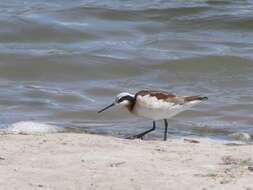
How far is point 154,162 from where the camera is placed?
23.6 feet

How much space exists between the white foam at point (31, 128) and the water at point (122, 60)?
1.05ft

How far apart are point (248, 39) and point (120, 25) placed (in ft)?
8.32

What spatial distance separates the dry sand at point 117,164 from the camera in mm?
6395

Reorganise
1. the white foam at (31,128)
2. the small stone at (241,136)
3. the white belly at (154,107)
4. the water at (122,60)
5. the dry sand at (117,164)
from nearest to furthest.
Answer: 1. the dry sand at (117,164)
2. the white belly at (154,107)
3. the white foam at (31,128)
4. the small stone at (241,136)
5. the water at (122,60)

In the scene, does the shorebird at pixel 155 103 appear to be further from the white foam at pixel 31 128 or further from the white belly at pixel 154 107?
the white foam at pixel 31 128

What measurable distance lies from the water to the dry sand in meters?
2.15

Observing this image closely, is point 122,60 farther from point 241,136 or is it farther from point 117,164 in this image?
point 117,164

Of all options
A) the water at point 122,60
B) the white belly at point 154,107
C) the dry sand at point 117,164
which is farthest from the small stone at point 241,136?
the dry sand at point 117,164

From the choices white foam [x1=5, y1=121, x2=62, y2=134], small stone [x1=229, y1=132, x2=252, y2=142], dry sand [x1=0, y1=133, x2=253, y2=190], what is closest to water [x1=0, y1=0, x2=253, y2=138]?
small stone [x1=229, y1=132, x2=252, y2=142]

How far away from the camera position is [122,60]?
14.0m

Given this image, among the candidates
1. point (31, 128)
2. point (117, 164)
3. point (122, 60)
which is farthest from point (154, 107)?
point (122, 60)

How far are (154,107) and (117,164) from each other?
6.78ft

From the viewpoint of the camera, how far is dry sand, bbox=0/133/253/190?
21.0 ft

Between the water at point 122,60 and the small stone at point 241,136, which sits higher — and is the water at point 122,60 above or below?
above
